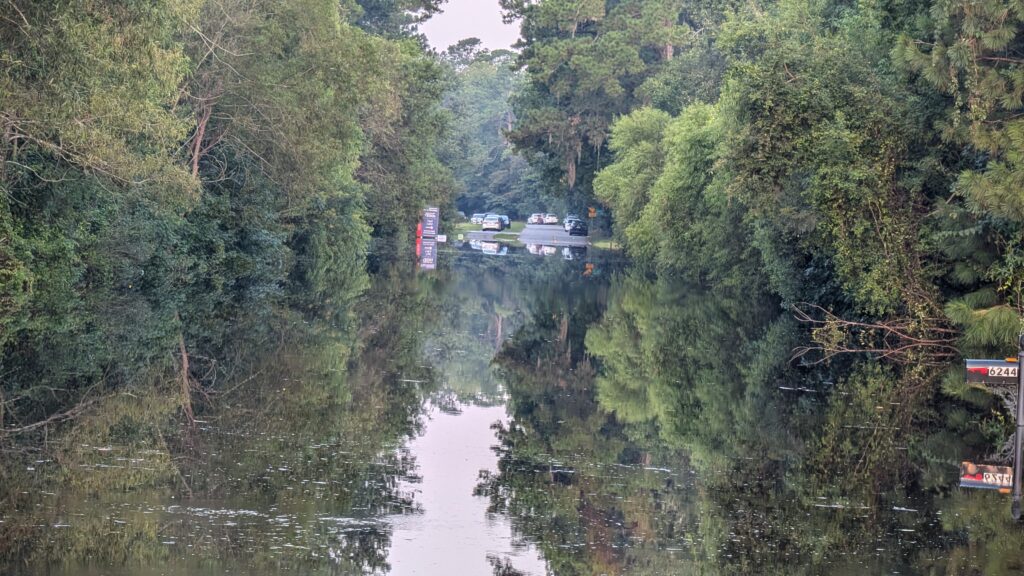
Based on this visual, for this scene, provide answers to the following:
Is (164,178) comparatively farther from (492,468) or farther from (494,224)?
(494,224)

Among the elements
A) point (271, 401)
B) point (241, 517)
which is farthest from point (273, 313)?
point (241, 517)

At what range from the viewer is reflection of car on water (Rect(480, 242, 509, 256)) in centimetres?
7538

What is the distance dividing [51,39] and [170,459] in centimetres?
1074

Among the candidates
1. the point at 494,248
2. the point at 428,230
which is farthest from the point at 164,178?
the point at 494,248

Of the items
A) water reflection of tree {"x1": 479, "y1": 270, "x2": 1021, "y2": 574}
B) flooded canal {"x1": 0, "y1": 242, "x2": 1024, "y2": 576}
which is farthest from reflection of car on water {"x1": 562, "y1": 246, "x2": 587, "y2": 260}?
flooded canal {"x1": 0, "y1": 242, "x2": 1024, "y2": 576}

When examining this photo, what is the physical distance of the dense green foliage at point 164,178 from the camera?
20.9 meters

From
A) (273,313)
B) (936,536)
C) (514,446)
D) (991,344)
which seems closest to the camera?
(936,536)

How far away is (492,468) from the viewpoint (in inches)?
533

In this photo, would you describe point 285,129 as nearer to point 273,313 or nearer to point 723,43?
point 273,313

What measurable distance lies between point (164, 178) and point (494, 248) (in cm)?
5361

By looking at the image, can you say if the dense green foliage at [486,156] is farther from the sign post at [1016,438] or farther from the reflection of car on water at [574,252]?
the sign post at [1016,438]

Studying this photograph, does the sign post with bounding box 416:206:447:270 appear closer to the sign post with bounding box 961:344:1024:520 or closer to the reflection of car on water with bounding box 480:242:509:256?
the reflection of car on water with bounding box 480:242:509:256

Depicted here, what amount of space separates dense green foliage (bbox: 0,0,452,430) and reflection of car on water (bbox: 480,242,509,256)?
18824 millimetres

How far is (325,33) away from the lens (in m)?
41.1
